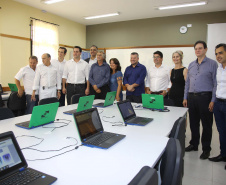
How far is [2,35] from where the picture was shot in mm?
4855

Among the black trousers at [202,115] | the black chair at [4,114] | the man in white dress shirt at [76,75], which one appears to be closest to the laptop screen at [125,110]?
the black trousers at [202,115]

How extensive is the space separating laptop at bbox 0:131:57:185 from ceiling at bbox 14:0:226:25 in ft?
15.5

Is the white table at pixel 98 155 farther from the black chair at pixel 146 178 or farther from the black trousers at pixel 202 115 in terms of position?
the black trousers at pixel 202 115

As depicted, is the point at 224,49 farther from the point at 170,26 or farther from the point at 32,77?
the point at 170,26

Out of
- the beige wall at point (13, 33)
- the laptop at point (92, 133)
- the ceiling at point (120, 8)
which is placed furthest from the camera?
the ceiling at point (120, 8)

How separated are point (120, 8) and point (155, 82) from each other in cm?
299

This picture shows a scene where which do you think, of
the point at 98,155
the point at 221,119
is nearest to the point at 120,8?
the point at 221,119

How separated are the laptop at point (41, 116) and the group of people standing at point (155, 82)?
1776 mm

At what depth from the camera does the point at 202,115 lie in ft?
9.31

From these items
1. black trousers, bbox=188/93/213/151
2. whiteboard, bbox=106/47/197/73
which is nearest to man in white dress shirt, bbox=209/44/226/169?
black trousers, bbox=188/93/213/151

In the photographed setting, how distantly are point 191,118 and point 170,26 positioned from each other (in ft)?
13.7

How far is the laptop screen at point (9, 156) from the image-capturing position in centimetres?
101

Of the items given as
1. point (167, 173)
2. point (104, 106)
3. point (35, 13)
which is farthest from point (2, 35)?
point (167, 173)

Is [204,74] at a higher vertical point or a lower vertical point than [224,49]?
lower
